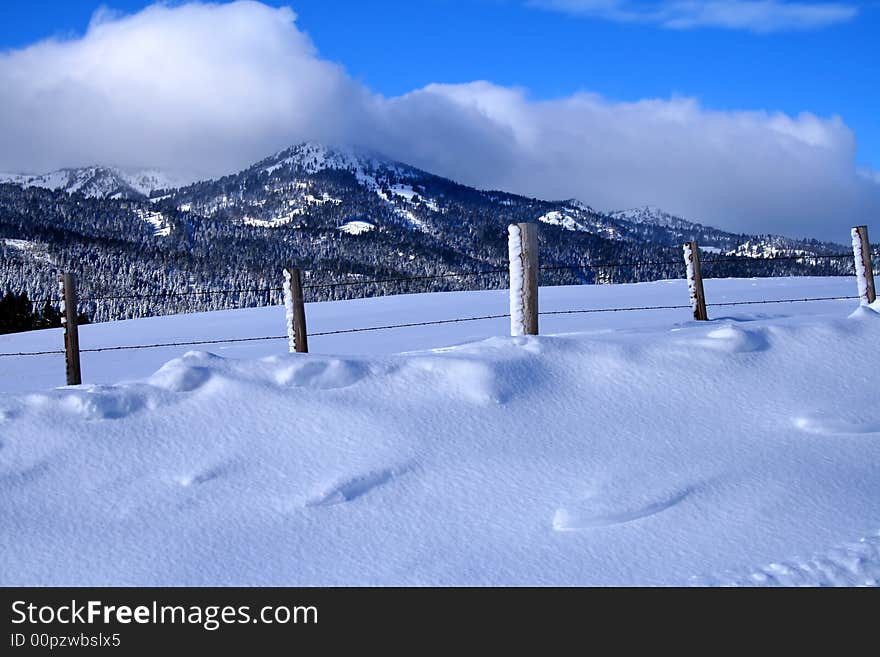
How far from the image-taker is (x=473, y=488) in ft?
13.4

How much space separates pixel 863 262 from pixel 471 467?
28.2 ft

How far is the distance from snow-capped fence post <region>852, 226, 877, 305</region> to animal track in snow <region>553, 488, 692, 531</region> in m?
7.87

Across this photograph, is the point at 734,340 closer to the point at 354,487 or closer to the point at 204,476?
the point at 354,487

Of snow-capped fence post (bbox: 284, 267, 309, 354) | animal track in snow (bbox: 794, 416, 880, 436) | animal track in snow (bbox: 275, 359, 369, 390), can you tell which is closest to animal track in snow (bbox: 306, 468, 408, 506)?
animal track in snow (bbox: 275, 359, 369, 390)

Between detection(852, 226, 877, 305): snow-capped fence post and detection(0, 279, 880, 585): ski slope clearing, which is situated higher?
detection(852, 226, 877, 305): snow-capped fence post

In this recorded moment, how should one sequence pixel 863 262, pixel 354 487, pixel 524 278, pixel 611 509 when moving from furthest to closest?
pixel 863 262 → pixel 524 278 → pixel 354 487 → pixel 611 509

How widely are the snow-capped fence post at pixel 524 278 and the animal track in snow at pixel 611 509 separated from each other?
126 inches

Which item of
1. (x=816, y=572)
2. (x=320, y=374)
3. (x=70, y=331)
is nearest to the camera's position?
(x=816, y=572)

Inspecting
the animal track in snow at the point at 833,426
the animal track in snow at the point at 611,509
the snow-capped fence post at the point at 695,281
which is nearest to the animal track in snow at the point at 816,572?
the animal track in snow at the point at 611,509

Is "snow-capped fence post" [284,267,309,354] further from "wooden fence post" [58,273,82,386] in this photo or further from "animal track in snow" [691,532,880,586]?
"animal track in snow" [691,532,880,586]

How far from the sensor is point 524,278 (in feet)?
22.9

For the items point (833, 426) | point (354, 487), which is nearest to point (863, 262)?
point (833, 426)

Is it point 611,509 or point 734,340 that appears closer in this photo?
point 611,509

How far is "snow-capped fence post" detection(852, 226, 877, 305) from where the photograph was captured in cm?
→ 1000
